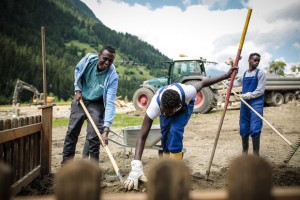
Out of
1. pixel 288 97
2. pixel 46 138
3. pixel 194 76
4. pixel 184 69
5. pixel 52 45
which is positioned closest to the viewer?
pixel 46 138

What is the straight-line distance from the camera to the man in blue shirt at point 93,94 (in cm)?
362

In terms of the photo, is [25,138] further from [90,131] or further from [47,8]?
[47,8]

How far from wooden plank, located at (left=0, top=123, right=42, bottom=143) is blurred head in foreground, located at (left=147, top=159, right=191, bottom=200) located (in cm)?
225

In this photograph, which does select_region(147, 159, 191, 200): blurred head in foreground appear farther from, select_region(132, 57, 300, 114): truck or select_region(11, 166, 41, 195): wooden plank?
select_region(132, 57, 300, 114): truck

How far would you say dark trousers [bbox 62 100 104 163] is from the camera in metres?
3.60

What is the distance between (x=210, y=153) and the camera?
231 inches

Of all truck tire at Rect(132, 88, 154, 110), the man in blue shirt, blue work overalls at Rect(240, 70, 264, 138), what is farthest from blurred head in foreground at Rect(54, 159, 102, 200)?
truck tire at Rect(132, 88, 154, 110)

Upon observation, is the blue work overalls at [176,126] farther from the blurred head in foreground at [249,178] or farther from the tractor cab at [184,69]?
the tractor cab at [184,69]

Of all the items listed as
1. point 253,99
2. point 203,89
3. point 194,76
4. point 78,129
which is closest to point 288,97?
point 203,89

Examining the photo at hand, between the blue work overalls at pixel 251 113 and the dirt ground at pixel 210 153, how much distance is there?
25.1 inches

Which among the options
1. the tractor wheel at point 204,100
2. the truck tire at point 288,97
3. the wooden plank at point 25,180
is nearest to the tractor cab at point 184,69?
the tractor wheel at point 204,100

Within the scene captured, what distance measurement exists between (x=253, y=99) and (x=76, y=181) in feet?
14.4

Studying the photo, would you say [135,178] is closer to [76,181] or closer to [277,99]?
[76,181]

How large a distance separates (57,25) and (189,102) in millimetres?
107895
